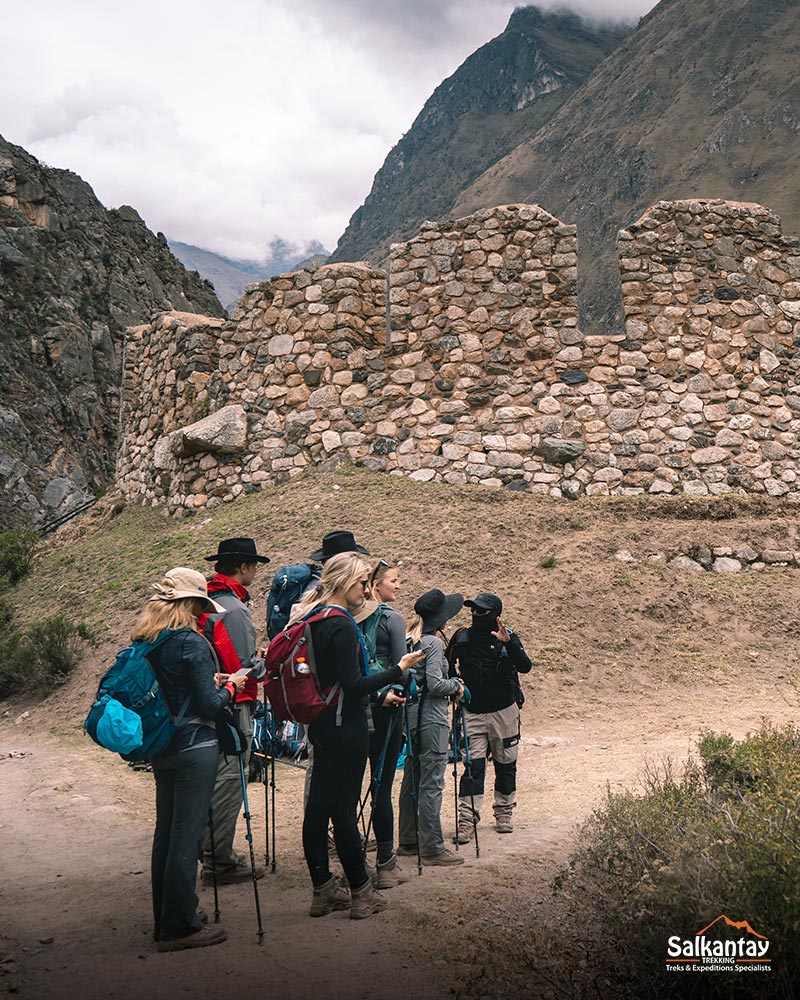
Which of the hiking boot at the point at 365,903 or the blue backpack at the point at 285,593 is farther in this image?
the blue backpack at the point at 285,593

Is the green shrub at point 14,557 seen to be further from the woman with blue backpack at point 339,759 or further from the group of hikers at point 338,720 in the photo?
the woman with blue backpack at point 339,759

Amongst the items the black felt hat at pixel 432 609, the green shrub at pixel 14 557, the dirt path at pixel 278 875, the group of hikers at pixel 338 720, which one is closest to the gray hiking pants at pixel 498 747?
the group of hikers at pixel 338 720

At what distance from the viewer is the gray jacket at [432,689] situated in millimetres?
5137

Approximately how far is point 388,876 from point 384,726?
2.70 feet

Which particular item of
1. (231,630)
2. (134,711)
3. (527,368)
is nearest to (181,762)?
(134,711)

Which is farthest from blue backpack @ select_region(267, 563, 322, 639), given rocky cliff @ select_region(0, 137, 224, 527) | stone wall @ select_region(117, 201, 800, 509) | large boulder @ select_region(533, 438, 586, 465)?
rocky cliff @ select_region(0, 137, 224, 527)

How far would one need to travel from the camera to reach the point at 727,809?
3969 millimetres

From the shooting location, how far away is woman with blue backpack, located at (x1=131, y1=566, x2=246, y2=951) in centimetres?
393

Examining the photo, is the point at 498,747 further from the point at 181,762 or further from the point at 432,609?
the point at 181,762

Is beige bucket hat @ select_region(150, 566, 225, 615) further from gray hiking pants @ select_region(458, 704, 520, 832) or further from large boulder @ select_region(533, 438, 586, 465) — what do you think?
large boulder @ select_region(533, 438, 586, 465)

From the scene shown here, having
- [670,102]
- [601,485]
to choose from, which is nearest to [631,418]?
[601,485]

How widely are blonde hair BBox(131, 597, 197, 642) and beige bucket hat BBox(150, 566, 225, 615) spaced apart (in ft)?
0.08

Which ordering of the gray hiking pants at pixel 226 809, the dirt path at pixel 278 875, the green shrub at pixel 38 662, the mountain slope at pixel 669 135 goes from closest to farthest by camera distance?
the dirt path at pixel 278 875 → the gray hiking pants at pixel 226 809 → the green shrub at pixel 38 662 → the mountain slope at pixel 669 135

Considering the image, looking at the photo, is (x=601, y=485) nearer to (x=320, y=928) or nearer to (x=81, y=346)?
(x=320, y=928)
